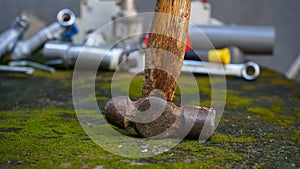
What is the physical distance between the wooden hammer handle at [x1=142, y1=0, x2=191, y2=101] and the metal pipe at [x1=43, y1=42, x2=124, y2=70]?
116cm

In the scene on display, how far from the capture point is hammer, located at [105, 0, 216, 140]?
4.13ft

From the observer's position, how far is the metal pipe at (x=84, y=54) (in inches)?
95.0

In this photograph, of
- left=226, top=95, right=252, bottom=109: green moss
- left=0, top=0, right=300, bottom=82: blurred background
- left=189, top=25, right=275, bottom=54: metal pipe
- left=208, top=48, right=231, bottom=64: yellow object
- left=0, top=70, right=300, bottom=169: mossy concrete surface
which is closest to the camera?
left=0, top=70, right=300, bottom=169: mossy concrete surface

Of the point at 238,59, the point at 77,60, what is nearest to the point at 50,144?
the point at 77,60

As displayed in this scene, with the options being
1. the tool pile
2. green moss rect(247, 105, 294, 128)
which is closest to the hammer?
green moss rect(247, 105, 294, 128)

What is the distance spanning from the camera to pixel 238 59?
2592mm

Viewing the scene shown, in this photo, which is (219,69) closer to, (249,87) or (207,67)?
(207,67)

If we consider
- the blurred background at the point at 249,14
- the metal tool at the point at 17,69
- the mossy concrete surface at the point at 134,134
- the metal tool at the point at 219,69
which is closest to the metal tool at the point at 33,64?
the metal tool at the point at 17,69

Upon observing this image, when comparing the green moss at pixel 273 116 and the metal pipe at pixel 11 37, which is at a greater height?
the metal pipe at pixel 11 37

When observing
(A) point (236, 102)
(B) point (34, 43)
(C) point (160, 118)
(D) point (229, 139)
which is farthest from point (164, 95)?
(B) point (34, 43)

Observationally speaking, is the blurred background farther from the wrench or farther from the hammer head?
the hammer head

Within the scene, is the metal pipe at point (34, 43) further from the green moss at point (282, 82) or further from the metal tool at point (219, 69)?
the green moss at point (282, 82)

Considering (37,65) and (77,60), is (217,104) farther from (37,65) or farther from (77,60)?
(37,65)

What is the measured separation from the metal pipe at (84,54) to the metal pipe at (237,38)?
19.8 inches
